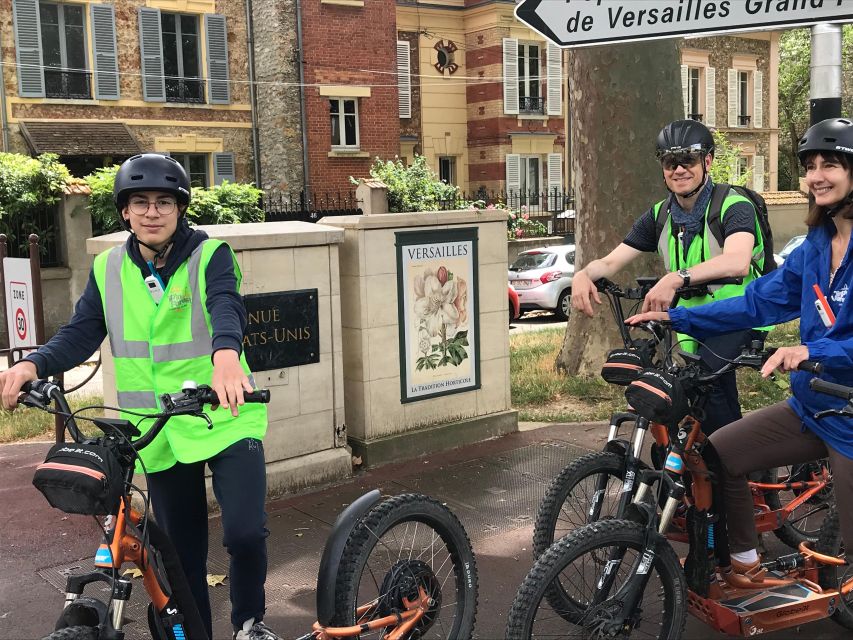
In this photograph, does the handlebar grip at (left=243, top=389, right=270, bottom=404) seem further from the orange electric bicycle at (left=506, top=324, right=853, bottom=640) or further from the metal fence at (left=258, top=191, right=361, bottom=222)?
the metal fence at (left=258, top=191, right=361, bottom=222)

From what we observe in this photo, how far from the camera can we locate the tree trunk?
9445mm

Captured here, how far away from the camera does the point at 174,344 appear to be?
3.40 m

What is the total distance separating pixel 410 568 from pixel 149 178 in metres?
1.68

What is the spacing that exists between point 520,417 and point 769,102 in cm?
3358

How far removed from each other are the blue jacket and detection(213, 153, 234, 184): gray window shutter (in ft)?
70.3

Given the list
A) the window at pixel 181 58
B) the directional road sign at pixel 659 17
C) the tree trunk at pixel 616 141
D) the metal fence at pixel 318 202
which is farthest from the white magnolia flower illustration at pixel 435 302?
the window at pixel 181 58

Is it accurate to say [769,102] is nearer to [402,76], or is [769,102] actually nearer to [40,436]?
[402,76]

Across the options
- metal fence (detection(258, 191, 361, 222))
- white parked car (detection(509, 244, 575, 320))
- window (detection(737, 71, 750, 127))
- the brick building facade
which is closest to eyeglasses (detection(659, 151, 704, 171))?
white parked car (detection(509, 244, 575, 320))

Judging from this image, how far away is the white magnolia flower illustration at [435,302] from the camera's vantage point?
6.81 meters

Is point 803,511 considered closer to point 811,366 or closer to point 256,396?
point 811,366

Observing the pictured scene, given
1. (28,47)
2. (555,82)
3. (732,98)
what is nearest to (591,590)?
(28,47)

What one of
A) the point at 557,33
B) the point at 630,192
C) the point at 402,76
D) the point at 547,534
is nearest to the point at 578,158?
the point at 630,192

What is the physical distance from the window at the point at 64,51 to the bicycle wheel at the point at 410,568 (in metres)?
20.6

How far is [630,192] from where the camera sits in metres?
9.54
